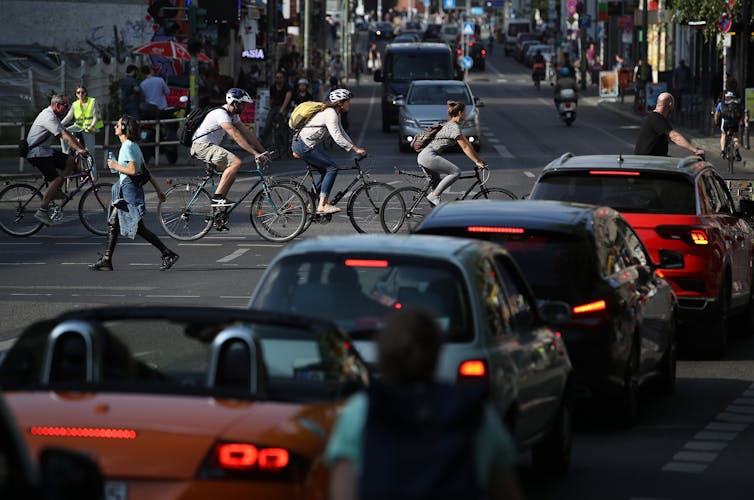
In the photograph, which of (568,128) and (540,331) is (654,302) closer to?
(540,331)

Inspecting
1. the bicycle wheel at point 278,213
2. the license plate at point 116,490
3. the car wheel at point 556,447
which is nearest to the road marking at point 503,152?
the bicycle wheel at point 278,213

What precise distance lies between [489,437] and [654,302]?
294 inches

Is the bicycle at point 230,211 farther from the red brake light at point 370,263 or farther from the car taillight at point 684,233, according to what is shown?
the red brake light at point 370,263

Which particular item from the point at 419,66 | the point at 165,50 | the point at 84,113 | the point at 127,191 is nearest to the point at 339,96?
the point at 127,191

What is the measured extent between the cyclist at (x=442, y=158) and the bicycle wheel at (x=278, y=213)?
5.57 feet

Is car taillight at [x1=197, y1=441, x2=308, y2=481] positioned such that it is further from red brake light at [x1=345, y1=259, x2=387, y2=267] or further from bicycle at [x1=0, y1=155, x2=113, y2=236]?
bicycle at [x1=0, y1=155, x2=113, y2=236]

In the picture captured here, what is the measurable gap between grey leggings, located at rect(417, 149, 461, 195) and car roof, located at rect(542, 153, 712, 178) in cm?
848

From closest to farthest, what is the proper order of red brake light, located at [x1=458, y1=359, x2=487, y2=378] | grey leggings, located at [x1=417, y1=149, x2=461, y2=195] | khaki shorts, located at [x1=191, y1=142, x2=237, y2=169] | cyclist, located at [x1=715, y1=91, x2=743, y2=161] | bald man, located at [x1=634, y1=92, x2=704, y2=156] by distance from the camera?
red brake light, located at [x1=458, y1=359, x2=487, y2=378]
bald man, located at [x1=634, y1=92, x2=704, y2=156]
khaki shorts, located at [x1=191, y1=142, x2=237, y2=169]
grey leggings, located at [x1=417, y1=149, x2=461, y2=195]
cyclist, located at [x1=715, y1=91, x2=743, y2=161]

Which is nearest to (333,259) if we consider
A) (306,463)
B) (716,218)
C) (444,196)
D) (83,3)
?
(306,463)

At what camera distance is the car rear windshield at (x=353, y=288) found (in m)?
8.31

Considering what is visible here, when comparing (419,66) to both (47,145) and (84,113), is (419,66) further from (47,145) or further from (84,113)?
(47,145)

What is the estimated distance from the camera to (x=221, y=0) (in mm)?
41562

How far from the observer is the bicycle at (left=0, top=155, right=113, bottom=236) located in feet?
74.3

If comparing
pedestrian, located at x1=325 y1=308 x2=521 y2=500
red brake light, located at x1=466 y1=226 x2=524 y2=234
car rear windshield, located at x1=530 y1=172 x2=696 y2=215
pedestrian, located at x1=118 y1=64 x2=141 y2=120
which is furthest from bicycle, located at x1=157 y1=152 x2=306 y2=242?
pedestrian, located at x1=325 y1=308 x2=521 y2=500
